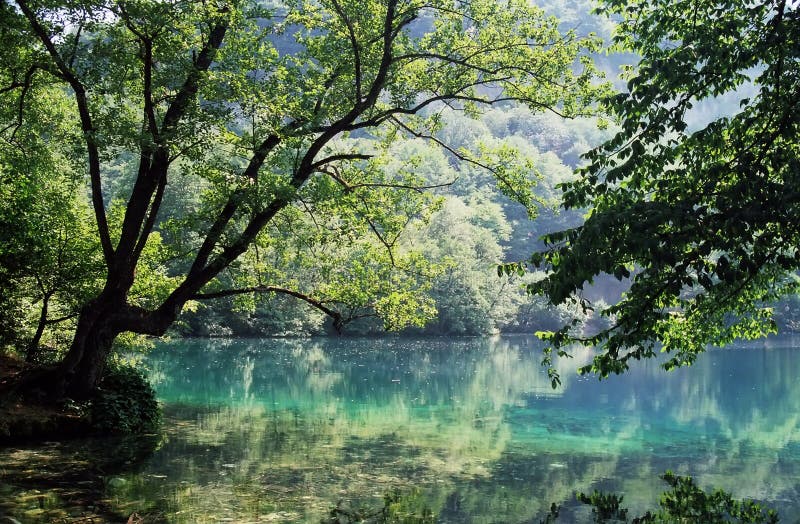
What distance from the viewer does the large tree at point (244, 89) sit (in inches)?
458

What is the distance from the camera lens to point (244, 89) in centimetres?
1222

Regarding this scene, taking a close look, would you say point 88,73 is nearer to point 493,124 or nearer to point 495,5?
point 495,5

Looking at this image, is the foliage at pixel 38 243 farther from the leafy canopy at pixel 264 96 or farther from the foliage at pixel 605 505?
the foliage at pixel 605 505

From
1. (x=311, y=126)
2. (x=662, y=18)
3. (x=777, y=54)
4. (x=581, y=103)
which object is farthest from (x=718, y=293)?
(x=311, y=126)

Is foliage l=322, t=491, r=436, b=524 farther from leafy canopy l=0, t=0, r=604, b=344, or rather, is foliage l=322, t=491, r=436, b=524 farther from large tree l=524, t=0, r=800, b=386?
leafy canopy l=0, t=0, r=604, b=344

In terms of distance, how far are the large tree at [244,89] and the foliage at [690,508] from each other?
5.78 m

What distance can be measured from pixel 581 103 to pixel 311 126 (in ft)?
15.8

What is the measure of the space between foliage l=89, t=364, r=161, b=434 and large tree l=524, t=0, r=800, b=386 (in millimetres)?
9643

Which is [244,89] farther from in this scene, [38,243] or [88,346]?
[88,346]

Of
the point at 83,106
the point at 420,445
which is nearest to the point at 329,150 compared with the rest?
the point at 83,106

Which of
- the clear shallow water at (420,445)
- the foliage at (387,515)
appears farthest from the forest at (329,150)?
the foliage at (387,515)

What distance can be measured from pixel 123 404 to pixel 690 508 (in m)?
10.3

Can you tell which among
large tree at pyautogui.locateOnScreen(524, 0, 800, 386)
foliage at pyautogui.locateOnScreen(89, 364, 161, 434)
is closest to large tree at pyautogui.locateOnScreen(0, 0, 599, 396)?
foliage at pyautogui.locateOnScreen(89, 364, 161, 434)

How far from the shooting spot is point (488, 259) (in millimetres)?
63156
